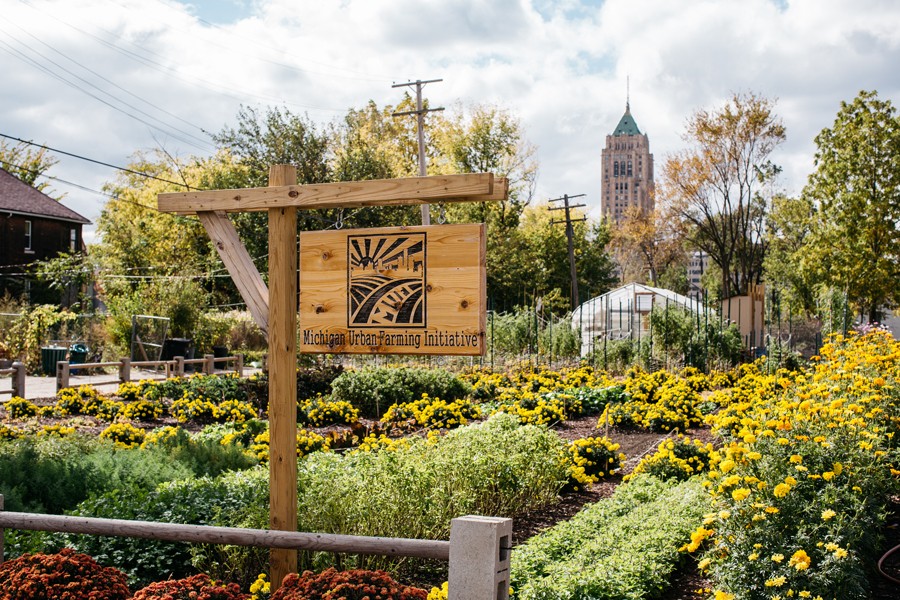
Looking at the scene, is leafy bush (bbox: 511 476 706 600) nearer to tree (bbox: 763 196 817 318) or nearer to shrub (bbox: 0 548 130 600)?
shrub (bbox: 0 548 130 600)

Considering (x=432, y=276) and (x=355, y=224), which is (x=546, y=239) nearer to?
(x=355, y=224)

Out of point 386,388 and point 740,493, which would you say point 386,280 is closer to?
point 740,493

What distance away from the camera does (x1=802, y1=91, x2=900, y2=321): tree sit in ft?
81.9

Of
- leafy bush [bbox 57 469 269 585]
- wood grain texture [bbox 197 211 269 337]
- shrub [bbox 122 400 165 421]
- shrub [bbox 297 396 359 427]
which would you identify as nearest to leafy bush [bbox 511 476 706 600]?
leafy bush [bbox 57 469 269 585]

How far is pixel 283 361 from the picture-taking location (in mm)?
4250

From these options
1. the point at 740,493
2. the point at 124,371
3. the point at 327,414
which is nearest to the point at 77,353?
the point at 124,371

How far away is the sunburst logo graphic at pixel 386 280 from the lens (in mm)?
4105

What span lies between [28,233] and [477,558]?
37398 mm

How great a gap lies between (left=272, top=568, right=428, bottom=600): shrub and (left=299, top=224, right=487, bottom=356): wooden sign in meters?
1.11

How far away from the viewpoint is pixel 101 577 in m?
3.83

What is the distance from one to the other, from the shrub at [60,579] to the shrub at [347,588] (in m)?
0.89

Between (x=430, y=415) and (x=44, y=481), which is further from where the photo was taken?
(x=430, y=415)

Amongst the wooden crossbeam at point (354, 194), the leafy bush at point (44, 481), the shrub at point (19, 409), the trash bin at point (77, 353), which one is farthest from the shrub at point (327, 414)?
the trash bin at point (77, 353)

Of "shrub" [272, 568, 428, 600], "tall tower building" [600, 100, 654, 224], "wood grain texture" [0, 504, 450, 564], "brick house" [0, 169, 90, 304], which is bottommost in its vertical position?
"shrub" [272, 568, 428, 600]
